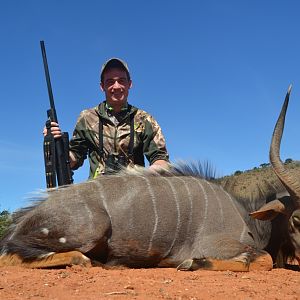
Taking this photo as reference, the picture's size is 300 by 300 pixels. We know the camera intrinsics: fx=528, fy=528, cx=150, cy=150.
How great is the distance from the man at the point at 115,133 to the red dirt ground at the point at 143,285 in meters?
1.99

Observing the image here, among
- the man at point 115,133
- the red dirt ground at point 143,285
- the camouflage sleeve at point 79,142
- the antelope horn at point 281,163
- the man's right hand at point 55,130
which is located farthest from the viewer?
the camouflage sleeve at point 79,142

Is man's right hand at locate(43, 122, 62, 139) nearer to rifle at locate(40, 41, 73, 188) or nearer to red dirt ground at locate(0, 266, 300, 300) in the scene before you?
rifle at locate(40, 41, 73, 188)

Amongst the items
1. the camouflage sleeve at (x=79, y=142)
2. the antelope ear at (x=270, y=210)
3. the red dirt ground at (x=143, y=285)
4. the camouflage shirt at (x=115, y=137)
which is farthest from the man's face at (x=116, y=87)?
the red dirt ground at (x=143, y=285)

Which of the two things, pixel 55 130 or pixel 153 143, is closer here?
pixel 55 130

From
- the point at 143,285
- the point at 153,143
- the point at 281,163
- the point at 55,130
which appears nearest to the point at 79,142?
the point at 55,130

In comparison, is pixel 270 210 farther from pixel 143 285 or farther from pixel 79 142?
pixel 79 142

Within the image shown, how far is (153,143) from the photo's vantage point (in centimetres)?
548

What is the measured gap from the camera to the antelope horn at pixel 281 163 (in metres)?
4.16

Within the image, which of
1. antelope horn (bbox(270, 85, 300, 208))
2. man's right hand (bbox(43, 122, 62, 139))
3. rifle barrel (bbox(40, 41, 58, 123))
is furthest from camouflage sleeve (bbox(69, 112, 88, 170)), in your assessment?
antelope horn (bbox(270, 85, 300, 208))

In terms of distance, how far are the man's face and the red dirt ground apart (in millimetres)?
2419

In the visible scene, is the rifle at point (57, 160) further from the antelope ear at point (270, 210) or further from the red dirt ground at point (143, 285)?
the antelope ear at point (270, 210)

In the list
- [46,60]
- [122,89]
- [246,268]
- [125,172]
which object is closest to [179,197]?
[125,172]

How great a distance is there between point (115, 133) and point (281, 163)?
191cm

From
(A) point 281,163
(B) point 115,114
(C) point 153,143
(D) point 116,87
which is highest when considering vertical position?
(D) point 116,87
